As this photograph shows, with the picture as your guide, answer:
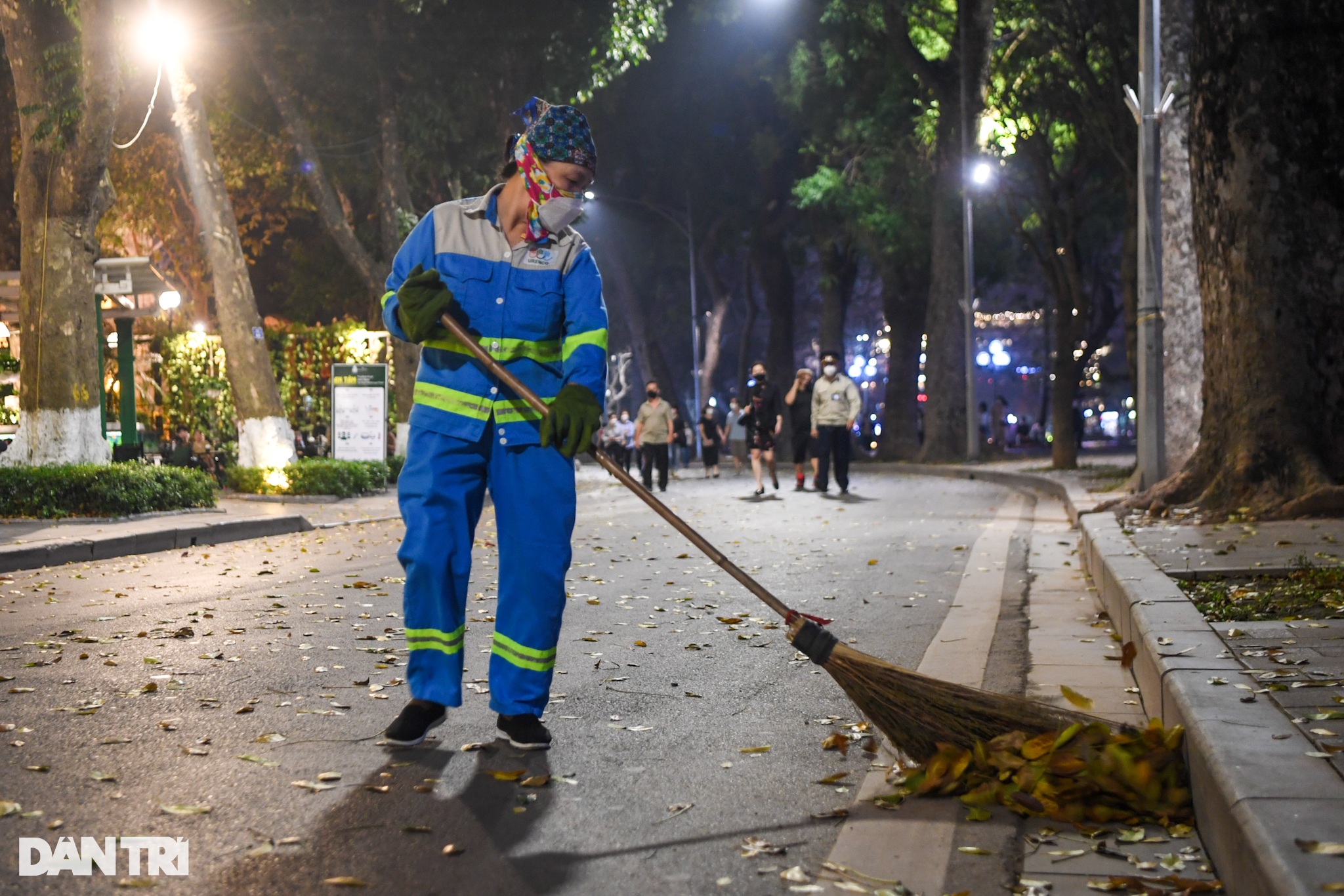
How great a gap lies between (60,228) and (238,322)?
3967mm

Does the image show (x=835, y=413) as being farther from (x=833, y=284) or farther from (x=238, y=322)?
Answer: (x=833, y=284)

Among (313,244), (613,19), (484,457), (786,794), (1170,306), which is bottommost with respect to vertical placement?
(786,794)

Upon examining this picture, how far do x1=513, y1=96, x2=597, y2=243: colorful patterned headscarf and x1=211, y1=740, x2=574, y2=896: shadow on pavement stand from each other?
1811 millimetres

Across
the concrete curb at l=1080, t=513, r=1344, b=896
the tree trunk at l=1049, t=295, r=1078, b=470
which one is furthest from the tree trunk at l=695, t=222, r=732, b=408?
the concrete curb at l=1080, t=513, r=1344, b=896

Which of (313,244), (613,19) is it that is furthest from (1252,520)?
(313,244)

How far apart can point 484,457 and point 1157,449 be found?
10.7 metres

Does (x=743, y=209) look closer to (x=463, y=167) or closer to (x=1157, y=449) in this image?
(x=463, y=167)

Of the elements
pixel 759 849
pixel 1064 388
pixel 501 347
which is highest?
pixel 1064 388

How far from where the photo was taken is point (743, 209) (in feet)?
147

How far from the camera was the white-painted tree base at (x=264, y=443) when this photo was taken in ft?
64.8

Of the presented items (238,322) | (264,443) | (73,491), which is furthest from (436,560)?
(238,322)

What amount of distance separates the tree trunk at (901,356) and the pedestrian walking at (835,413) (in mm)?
16776

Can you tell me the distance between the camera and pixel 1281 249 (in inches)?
413

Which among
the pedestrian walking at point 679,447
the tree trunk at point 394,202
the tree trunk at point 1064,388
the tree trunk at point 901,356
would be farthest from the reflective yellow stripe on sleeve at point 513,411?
the tree trunk at point 901,356
